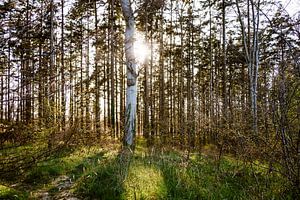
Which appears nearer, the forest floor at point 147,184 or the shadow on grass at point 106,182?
the forest floor at point 147,184

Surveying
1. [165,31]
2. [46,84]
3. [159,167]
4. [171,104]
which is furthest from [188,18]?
[46,84]

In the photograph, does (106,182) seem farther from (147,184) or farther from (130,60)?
(130,60)

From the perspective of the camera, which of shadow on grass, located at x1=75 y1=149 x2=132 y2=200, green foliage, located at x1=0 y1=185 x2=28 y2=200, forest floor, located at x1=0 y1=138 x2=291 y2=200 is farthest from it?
shadow on grass, located at x1=75 y1=149 x2=132 y2=200

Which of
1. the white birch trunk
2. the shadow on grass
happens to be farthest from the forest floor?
the white birch trunk

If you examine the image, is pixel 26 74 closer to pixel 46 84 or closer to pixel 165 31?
pixel 46 84

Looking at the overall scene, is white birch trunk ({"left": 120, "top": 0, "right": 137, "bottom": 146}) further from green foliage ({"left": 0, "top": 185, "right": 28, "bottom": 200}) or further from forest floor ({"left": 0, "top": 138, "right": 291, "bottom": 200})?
green foliage ({"left": 0, "top": 185, "right": 28, "bottom": 200})

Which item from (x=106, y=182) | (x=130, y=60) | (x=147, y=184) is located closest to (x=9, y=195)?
(x=106, y=182)

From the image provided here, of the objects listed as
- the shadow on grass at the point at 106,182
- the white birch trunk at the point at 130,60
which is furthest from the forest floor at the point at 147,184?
the white birch trunk at the point at 130,60

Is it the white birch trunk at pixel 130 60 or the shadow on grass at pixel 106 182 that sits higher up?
the white birch trunk at pixel 130 60

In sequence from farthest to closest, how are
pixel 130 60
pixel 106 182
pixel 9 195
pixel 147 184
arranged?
pixel 130 60, pixel 106 182, pixel 147 184, pixel 9 195

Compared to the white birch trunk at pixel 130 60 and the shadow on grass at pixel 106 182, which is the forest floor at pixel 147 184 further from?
the white birch trunk at pixel 130 60

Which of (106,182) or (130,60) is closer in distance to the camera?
(106,182)

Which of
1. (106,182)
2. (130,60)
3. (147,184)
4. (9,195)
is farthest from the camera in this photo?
(130,60)

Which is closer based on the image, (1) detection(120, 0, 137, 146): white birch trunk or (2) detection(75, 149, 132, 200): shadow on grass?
(2) detection(75, 149, 132, 200): shadow on grass
